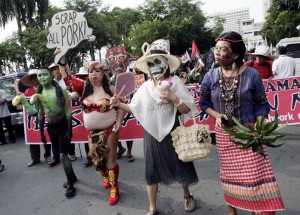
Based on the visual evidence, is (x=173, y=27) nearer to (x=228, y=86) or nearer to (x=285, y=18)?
(x=285, y=18)

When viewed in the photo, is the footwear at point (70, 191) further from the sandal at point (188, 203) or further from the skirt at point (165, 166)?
the sandal at point (188, 203)

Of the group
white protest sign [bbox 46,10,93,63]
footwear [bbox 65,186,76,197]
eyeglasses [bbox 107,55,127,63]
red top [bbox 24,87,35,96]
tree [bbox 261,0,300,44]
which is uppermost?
tree [bbox 261,0,300,44]

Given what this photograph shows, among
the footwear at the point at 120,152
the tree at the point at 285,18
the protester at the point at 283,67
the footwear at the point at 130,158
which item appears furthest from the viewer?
the tree at the point at 285,18

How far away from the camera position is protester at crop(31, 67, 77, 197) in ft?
12.8

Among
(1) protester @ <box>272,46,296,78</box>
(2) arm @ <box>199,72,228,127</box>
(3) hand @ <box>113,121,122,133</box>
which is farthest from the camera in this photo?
(1) protester @ <box>272,46,296,78</box>

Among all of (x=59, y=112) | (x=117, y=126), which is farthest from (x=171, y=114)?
(x=59, y=112)

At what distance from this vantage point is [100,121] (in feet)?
11.6

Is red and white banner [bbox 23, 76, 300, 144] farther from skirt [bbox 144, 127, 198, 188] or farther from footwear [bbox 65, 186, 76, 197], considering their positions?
skirt [bbox 144, 127, 198, 188]

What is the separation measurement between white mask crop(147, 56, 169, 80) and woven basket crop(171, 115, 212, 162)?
57 cm

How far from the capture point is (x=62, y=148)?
3885 mm

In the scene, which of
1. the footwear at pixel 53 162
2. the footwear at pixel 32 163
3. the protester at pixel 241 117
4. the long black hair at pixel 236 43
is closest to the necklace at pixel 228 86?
the protester at pixel 241 117

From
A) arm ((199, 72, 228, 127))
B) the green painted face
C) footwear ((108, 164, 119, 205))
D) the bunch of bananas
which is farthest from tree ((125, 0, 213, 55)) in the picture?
the bunch of bananas

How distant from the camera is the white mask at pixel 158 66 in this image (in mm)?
2867

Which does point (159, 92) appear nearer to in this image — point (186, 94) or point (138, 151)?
point (186, 94)
